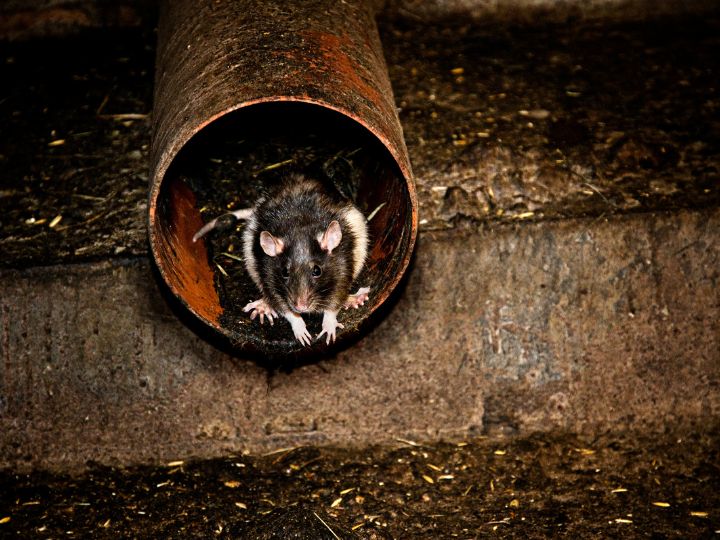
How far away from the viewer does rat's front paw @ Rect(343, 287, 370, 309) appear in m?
5.14

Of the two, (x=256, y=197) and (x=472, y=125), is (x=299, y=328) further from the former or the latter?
(x=472, y=125)

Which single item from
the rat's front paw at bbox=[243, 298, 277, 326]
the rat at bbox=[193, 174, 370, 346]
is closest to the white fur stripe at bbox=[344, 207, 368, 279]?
the rat at bbox=[193, 174, 370, 346]

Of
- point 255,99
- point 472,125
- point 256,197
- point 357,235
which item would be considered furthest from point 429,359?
point 255,99

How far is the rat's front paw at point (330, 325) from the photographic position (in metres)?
5.05

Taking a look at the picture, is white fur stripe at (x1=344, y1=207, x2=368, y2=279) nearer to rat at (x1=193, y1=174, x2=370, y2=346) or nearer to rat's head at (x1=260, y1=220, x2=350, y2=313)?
rat at (x1=193, y1=174, x2=370, y2=346)

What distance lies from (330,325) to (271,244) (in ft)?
1.90

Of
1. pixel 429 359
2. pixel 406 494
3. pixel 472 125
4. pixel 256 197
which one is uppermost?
pixel 472 125

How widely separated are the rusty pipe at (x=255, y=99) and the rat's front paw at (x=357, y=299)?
0.12m

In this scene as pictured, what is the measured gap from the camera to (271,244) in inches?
195

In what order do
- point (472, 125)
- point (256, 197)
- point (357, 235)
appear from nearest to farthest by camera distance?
point (357, 235), point (256, 197), point (472, 125)

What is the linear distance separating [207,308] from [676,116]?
11.7 ft

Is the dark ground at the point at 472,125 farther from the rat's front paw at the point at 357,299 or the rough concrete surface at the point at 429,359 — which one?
the rat's front paw at the point at 357,299

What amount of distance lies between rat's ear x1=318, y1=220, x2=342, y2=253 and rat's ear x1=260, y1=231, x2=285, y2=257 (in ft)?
0.75

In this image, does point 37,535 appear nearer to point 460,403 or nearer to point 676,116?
point 460,403
